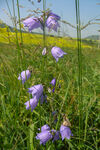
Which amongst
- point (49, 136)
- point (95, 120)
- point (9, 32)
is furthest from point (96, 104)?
point (9, 32)

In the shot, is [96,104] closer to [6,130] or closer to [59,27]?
[59,27]

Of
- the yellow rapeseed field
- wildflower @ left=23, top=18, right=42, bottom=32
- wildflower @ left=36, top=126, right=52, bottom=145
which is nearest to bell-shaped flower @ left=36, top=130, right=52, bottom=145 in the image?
wildflower @ left=36, top=126, right=52, bottom=145

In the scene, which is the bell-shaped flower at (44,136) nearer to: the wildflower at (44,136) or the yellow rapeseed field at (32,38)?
the wildflower at (44,136)

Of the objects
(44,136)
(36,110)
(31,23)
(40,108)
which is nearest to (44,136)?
(44,136)

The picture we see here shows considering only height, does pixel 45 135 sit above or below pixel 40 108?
below

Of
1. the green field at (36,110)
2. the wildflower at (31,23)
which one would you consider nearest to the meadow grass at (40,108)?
the green field at (36,110)

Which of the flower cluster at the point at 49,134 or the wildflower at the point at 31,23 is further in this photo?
the wildflower at the point at 31,23

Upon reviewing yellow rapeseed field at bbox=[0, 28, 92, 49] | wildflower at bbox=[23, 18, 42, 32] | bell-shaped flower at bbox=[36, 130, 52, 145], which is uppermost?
wildflower at bbox=[23, 18, 42, 32]

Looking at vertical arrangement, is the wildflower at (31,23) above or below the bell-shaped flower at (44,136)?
above

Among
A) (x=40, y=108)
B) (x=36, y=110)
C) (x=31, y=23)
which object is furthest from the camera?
(x=36, y=110)

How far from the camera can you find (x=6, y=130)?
47.5 inches

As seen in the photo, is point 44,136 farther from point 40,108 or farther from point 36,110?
point 36,110

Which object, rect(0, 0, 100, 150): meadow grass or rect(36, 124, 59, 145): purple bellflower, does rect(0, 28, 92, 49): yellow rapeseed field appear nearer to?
rect(0, 0, 100, 150): meadow grass

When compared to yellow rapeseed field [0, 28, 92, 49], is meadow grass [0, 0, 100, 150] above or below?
below
